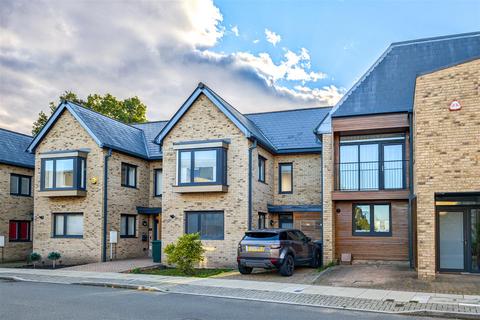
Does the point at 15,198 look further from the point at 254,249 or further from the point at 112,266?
the point at 254,249

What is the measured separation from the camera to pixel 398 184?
18.9m

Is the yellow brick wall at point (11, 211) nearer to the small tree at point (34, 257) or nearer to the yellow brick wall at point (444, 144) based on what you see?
the small tree at point (34, 257)

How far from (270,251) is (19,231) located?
1625cm

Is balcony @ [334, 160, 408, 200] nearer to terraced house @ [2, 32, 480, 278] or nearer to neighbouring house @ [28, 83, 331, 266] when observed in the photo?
terraced house @ [2, 32, 480, 278]

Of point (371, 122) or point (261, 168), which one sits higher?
point (371, 122)

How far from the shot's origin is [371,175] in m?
19.4

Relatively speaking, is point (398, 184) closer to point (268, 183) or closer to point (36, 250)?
point (268, 183)

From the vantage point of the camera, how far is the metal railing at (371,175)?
62.1ft

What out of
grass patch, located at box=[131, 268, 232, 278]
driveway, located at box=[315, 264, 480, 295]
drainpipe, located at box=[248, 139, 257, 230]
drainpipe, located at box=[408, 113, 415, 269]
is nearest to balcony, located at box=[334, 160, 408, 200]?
drainpipe, located at box=[408, 113, 415, 269]

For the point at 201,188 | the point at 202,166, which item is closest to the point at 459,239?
the point at 201,188

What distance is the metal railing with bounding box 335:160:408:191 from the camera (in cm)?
1892

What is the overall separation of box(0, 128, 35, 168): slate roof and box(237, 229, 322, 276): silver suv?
15.0 metres

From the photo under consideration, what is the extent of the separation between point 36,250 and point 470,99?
19.5 metres

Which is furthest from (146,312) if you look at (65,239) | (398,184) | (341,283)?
(65,239)
